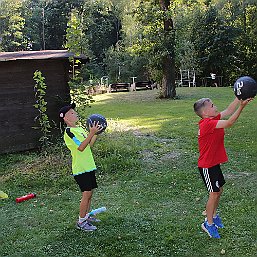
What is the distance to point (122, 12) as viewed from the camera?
45625mm

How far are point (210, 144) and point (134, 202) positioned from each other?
1.93 metres

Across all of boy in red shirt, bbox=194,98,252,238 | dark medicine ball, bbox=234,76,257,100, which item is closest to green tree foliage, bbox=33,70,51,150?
boy in red shirt, bbox=194,98,252,238

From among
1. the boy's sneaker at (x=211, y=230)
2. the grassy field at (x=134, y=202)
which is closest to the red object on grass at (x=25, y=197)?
the grassy field at (x=134, y=202)

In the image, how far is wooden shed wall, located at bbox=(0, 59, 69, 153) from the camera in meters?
9.30

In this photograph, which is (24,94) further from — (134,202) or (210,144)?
(210,144)

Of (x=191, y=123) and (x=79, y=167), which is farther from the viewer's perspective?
(x=191, y=123)

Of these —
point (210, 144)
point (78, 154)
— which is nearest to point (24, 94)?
point (78, 154)

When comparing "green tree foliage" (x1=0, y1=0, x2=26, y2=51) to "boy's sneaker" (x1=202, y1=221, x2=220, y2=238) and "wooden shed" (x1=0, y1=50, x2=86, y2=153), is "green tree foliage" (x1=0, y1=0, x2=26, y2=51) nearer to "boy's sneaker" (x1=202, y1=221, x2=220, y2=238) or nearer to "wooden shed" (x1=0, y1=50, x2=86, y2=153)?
"wooden shed" (x1=0, y1=50, x2=86, y2=153)

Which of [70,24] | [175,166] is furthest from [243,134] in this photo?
[70,24]

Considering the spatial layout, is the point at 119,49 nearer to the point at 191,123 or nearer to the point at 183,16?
the point at 183,16

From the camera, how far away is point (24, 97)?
945cm

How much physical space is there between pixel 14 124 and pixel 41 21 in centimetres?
4285

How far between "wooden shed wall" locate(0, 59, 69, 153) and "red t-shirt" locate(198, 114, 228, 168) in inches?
224

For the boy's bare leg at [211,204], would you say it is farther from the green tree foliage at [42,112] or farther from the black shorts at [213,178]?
the green tree foliage at [42,112]
